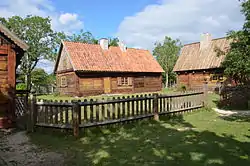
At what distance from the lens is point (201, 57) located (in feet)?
94.3

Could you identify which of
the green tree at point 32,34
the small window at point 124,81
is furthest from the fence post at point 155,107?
the green tree at point 32,34

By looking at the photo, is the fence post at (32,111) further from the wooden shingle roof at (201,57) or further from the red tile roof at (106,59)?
the wooden shingle roof at (201,57)

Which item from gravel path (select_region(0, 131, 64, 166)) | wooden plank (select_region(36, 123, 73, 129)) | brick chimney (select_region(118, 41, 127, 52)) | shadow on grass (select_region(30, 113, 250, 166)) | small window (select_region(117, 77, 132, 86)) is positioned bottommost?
gravel path (select_region(0, 131, 64, 166))

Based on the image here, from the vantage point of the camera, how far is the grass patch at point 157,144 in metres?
4.86

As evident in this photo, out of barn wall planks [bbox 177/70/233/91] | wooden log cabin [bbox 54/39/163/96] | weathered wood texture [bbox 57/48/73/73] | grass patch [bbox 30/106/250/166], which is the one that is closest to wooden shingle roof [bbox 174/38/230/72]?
barn wall planks [bbox 177/70/233/91]

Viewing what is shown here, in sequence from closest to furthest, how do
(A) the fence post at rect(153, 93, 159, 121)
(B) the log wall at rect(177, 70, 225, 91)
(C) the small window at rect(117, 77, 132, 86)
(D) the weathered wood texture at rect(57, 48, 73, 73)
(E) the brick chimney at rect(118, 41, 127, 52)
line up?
(A) the fence post at rect(153, 93, 159, 121) < (B) the log wall at rect(177, 70, 225, 91) < (D) the weathered wood texture at rect(57, 48, 73, 73) < (C) the small window at rect(117, 77, 132, 86) < (E) the brick chimney at rect(118, 41, 127, 52)

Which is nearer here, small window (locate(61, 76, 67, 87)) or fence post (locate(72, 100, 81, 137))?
fence post (locate(72, 100, 81, 137))

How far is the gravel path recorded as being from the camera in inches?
199

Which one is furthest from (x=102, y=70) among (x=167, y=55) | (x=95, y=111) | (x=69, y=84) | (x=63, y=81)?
(x=167, y=55)

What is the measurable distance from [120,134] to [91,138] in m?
0.96

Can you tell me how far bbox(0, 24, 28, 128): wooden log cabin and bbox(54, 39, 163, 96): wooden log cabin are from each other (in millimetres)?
15337

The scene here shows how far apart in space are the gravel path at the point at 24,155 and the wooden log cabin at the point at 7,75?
184 cm

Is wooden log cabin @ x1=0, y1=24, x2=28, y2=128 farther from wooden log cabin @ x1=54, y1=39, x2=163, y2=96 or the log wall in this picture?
the log wall

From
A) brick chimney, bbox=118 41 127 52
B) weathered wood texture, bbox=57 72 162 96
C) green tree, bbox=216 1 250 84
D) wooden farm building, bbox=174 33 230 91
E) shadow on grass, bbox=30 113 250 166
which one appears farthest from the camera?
brick chimney, bbox=118 41 127 52
